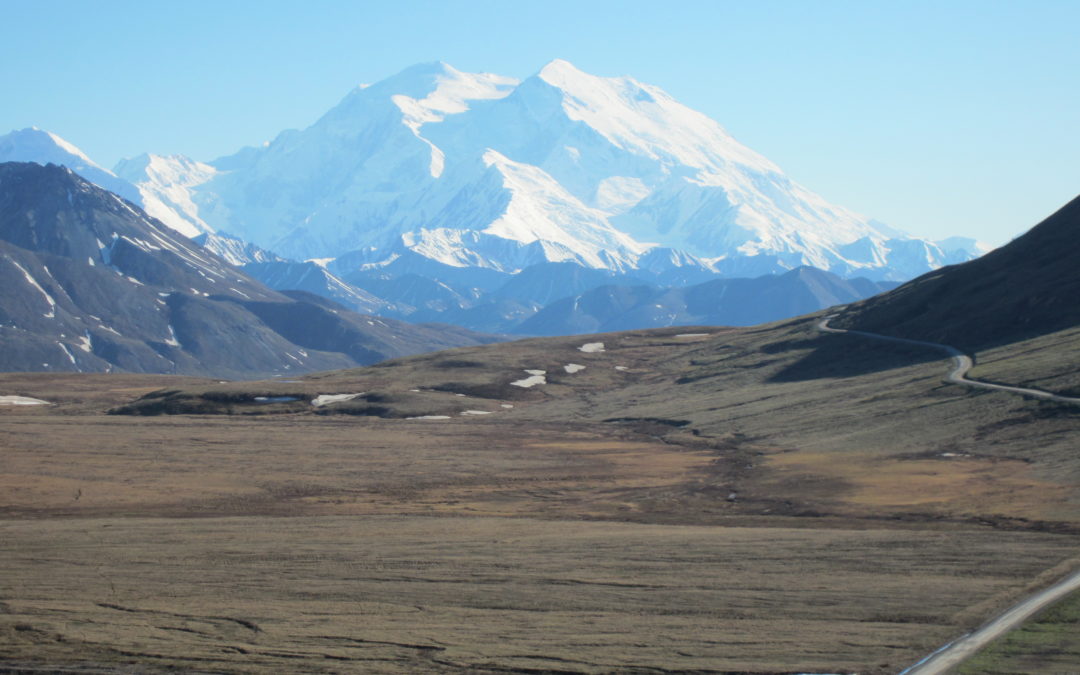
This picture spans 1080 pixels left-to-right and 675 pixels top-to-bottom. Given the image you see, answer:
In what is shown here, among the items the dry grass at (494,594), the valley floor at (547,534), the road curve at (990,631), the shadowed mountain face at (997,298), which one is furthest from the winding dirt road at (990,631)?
the shadowed mountain face at (997,298)

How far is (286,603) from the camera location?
42719mm

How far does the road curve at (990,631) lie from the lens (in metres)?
34.5

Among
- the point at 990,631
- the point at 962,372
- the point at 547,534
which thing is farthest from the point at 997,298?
the point at 990,631

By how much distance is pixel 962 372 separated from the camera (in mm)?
109688

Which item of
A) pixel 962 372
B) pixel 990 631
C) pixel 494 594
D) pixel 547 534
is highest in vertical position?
pixel 962 372

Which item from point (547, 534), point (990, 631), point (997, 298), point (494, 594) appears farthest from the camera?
point (997, 298)

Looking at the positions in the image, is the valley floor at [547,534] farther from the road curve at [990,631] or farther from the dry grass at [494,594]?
the road curve at [990,631]

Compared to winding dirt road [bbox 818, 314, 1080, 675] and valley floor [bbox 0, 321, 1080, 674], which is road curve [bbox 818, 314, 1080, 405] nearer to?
valley floor [bbox 0, 321, 1080, 674]

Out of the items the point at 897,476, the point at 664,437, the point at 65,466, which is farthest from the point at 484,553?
the point at 664,437

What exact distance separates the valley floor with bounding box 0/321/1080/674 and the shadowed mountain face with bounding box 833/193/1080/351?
14367 mm

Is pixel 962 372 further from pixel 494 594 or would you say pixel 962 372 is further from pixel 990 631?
pixel 494 594

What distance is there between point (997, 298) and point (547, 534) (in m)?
105

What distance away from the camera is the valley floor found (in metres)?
38.0

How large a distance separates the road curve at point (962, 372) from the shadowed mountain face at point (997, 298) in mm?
2003
